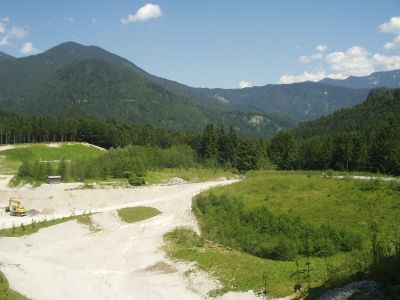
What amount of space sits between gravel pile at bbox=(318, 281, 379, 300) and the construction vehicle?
53341 mm

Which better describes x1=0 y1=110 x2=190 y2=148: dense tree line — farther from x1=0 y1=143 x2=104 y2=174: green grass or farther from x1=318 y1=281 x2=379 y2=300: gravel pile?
x1=318 y1=281 x2=379 y2=300: gravel pile

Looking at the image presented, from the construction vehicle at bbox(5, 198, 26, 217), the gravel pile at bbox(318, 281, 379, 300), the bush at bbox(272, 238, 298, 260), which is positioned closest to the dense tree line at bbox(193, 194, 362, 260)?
the bush at bbox(272, 238, 298, 260)

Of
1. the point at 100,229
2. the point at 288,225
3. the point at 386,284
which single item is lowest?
the point at 100,229

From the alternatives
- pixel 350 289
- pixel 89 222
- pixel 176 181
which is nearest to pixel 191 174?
pixel 176 181

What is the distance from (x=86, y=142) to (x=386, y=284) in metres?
143

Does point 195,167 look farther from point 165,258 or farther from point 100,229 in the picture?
point 165,258

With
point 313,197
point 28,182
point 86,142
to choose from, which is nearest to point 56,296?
point 313,197

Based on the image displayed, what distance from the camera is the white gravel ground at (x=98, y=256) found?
31.7 meters

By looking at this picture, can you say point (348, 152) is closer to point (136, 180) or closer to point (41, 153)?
point (136, 180)

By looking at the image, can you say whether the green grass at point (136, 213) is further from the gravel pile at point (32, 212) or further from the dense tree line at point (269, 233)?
the gravel pile at point (32, 212)

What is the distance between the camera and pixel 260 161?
116m

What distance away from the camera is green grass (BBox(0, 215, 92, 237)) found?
167 feet

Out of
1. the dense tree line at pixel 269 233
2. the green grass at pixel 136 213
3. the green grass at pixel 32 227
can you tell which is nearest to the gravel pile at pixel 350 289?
the dense tree line at pixel 269 233

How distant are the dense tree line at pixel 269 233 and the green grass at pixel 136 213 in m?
10.7
